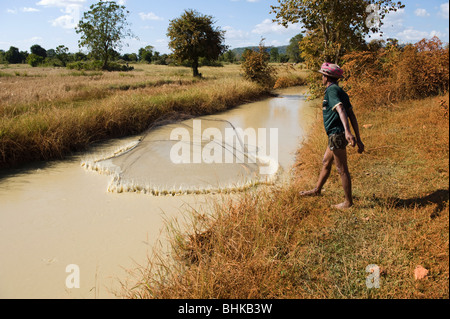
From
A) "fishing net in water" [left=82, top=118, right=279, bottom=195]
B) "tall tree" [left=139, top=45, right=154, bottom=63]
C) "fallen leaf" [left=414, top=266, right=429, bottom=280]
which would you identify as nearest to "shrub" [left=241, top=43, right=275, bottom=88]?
"fishing net in water" [left=82, top=118, right=279, bottom=195]

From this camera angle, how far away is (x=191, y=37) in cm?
2244

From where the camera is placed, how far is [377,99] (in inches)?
361

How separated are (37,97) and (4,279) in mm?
8805

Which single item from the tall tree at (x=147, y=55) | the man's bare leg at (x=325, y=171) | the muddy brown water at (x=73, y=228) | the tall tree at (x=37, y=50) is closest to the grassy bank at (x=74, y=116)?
the muddy brown water at (x=73, y=228)

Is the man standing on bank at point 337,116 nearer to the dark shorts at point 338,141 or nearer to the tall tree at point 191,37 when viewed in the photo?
the dark shorts at point 338,141

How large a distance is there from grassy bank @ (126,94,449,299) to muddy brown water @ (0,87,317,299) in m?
0.53

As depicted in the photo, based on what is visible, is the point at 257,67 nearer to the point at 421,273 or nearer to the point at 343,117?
the point at 343,117

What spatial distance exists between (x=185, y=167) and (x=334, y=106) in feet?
12.4

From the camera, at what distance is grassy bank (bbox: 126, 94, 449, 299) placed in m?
2.59

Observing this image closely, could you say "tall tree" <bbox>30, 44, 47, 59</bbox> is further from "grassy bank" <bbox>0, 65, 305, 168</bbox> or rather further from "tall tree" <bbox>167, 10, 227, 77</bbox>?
"grassy bank" <bbox>0, 65, 305, 168</bbox>

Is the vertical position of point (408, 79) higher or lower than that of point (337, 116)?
higher

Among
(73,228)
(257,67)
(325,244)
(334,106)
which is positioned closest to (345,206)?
(325,244)
